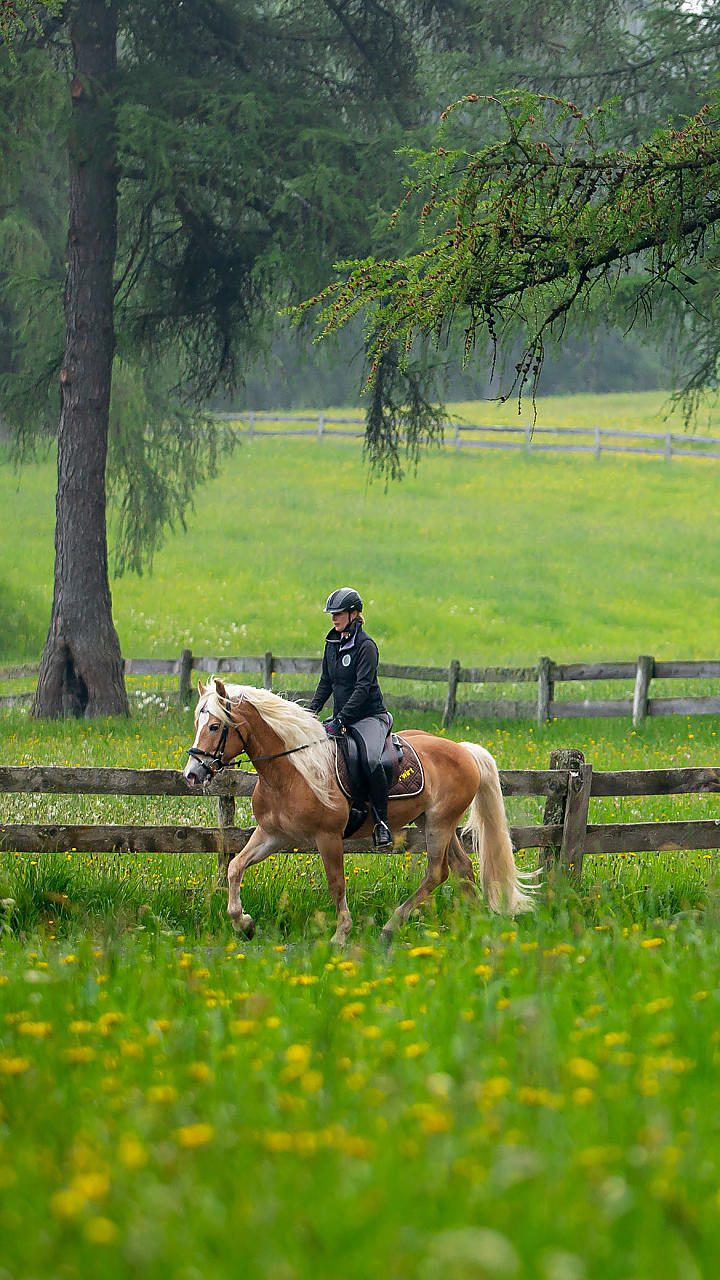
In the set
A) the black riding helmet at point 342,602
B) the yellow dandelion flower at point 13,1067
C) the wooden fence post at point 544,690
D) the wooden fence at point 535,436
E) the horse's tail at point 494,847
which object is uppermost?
the wooden fence at point 535,436

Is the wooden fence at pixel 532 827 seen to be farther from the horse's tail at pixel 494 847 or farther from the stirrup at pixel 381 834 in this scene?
the stirrup at pixel 381 834

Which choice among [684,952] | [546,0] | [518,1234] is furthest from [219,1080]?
[546,0]

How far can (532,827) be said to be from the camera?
845cm

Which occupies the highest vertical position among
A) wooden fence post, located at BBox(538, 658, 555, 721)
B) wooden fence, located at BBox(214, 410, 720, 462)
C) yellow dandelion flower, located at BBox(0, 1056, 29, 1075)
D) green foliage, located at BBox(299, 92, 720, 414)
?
green foliage, located at BBox(299, 92, 720, 414)

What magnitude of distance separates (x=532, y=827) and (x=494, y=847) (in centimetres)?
31

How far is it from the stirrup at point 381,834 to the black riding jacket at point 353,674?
0.75 meters

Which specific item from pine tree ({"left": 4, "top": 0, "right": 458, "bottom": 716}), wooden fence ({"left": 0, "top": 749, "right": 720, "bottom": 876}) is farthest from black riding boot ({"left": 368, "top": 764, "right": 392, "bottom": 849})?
pine tree ({"left": 4, "top": 0, "right": 458, "bottom": 716})

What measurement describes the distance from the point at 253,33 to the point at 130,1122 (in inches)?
705

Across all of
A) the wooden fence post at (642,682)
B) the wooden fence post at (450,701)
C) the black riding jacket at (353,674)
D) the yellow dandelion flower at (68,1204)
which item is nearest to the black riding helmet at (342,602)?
the black riding jacket at (353,674)

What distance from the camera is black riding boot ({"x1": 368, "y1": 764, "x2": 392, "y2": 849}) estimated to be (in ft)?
26.9

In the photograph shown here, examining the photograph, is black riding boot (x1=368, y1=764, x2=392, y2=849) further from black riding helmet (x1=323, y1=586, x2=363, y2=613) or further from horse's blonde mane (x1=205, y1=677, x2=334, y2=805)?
black riding helmet (x1=323, y1=586, x2=363, y2=613)

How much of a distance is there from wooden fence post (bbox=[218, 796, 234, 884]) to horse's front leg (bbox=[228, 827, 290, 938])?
12.3 inches

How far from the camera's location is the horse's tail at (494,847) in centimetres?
814

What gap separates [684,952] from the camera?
6.02m
